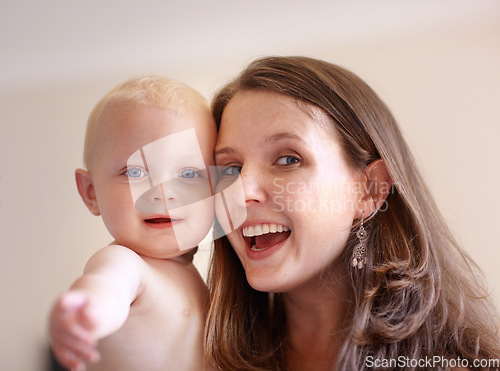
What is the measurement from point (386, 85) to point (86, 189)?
79cm

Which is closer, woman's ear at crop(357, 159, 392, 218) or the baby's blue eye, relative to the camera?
the baby's blue eye

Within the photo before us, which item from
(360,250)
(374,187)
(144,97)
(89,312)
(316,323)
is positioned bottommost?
(316,323)

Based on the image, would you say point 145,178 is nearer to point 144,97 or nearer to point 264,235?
point 144,97

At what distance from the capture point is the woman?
92 cm

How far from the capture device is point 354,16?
1.18 meters

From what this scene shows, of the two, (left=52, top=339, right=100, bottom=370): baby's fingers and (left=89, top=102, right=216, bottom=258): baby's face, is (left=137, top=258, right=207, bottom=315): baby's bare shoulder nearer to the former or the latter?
(left=89, top=102, right=216, bottom=258): baby's face

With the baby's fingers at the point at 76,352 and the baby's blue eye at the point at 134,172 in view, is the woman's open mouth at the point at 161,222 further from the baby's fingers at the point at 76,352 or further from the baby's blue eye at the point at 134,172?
the baby's fingers at the point at 76,352

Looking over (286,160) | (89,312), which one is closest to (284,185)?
(286,160)

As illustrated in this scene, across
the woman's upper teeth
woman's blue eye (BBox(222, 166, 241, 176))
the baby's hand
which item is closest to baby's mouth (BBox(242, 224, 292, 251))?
the woman's upper teeth

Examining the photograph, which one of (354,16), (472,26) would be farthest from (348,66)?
(472,26)

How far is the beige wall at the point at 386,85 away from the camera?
944 mm

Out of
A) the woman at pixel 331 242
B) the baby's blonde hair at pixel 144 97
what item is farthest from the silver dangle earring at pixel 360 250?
the baby's blonde hair at pixel 144 97

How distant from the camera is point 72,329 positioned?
1.74 feet

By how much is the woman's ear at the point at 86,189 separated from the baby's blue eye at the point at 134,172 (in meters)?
0.11
